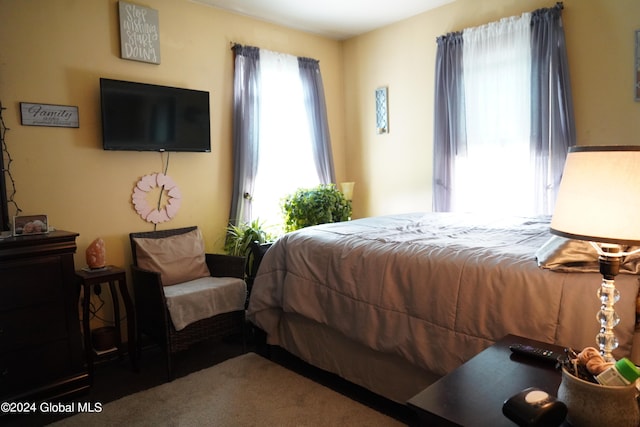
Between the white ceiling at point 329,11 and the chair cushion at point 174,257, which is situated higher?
the white ceiling at point 329,11

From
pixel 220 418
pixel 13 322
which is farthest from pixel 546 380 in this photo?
pixel 13 322

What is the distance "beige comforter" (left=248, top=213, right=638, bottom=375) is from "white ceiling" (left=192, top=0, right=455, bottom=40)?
7.08 ft

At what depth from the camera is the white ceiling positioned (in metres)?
3.70

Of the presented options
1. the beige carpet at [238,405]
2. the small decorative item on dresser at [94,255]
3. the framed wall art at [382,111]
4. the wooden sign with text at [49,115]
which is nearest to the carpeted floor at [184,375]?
the beige carpet at [238,405]

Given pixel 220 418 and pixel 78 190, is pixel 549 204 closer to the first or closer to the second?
pixel 220 418

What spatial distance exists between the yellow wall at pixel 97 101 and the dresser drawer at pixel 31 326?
2.15 feet

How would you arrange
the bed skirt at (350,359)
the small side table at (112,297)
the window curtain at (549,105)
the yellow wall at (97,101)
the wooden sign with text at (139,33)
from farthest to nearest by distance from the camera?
the window curtain at (549,105) → the wooden sign with text at (139,33) → the yellow wall at (97,101) → the small side table at (112,297) → the bed skirt at (350,359)

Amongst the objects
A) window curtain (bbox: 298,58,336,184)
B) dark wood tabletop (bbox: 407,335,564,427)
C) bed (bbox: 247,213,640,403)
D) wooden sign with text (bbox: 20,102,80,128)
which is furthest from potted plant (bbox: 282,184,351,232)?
dark wood tabletop (bbox: 407,335,564,427)

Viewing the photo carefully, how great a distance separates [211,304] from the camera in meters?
2.79

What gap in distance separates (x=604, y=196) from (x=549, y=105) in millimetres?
2645

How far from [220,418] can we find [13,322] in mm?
1207

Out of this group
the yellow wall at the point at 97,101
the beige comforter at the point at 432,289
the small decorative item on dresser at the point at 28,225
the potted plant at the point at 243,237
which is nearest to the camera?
the beige comforter at the point at 432,289

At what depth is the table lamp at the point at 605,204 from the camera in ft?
3.16

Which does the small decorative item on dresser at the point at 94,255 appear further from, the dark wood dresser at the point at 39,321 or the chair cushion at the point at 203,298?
the chair cushion at the point at 203,298
